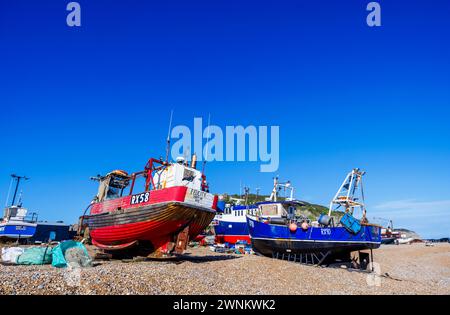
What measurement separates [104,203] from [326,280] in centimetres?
1551

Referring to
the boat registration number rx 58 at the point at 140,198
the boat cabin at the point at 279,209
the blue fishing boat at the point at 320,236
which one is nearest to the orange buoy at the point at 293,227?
the blue fishing boat at the point at 320,236

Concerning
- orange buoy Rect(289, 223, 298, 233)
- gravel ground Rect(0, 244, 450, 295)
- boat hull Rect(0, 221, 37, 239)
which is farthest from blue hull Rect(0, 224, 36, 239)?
orange buoy Rect(289, 223, 298, 233)

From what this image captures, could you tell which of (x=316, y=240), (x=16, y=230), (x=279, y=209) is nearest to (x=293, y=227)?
(x=316, y=240)

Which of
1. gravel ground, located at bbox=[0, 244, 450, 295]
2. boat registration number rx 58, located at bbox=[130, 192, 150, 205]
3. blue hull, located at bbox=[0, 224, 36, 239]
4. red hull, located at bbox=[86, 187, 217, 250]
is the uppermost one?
boat registration number rx 58, located at bbox=[130, 192, 150, 205]

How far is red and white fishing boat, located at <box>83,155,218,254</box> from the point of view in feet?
52.9

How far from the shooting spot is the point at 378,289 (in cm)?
1389

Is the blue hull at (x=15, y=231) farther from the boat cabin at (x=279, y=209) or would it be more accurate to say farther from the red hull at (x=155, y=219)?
the boat cabin at (x=279, y=209)

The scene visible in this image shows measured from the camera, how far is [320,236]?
70.2ft

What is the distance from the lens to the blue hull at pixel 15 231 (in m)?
33.8

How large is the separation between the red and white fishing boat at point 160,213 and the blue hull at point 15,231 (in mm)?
19741

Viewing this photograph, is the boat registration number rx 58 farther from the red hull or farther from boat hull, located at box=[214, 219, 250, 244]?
boat hull, located at box=[214, 219, 250, 244]

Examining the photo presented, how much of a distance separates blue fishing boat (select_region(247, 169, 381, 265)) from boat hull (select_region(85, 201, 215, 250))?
7.62 metres
